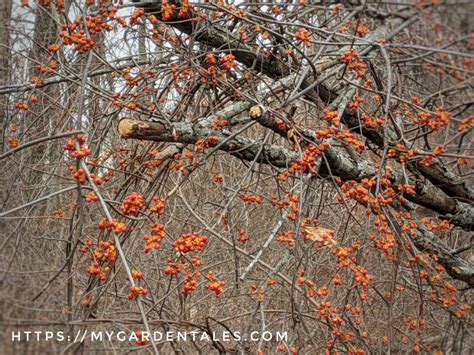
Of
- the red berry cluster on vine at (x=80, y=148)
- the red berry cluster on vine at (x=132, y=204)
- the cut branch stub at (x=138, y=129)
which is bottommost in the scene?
the red berry cluster on vine at (x=132, y=204)

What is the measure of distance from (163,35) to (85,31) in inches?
42.0

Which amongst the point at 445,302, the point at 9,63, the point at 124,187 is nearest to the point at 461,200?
the point at 445,302

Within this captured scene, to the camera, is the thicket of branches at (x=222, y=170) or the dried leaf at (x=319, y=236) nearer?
the thicket of branches at (x=222, y=170)

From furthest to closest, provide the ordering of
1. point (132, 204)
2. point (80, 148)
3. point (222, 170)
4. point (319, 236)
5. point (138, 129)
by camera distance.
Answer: point (222, 170), point (138, 129), point (319, 236), point (132, 204), point (80, 148)

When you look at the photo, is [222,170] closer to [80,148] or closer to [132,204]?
[132,204]

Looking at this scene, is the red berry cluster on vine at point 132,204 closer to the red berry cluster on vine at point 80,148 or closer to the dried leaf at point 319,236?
the red berry cluster on vine at point 80,148

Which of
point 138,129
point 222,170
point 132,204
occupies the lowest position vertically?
point 222,170

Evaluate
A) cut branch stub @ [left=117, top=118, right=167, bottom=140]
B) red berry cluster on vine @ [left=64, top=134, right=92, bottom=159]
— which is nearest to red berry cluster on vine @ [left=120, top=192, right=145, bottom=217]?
red berry cluster on vine @ [left=64, top=134, right=92, bottom=159]

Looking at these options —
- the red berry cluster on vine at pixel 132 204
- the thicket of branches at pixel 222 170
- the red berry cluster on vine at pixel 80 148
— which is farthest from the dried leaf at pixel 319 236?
the red berry cluster on vine at pixel 80 148

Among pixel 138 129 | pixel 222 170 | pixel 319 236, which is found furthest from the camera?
pixel 222 170

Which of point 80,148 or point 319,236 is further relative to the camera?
point 319,236

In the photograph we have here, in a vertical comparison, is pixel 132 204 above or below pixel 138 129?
below

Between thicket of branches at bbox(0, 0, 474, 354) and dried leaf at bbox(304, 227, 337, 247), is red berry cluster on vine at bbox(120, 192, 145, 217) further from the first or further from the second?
dried leaf at bbox(304, 227, 337, 247)

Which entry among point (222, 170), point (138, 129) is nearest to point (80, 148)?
point (138, 129)
